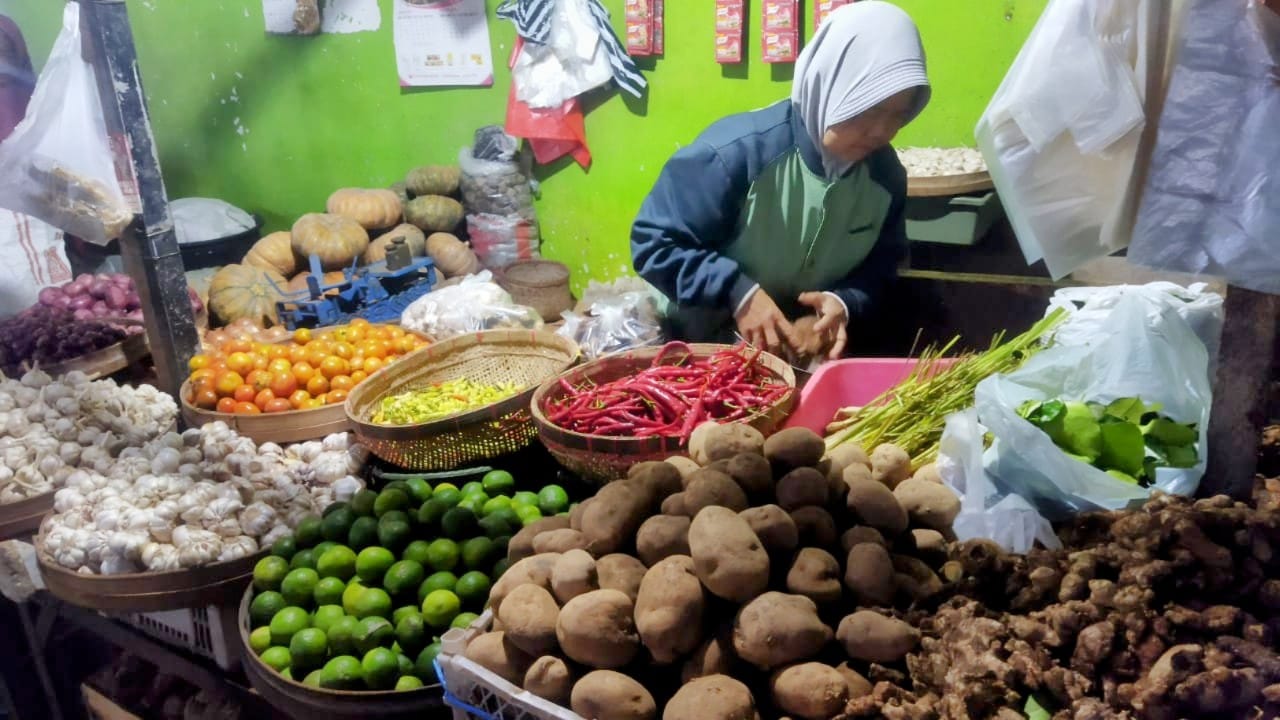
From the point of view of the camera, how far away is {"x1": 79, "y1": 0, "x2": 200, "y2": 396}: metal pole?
2939 millimetres

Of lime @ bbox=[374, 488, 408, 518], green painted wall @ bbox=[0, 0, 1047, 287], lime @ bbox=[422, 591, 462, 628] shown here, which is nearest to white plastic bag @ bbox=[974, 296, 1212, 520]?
lime @ bbox=[422, 591, 462, 628]

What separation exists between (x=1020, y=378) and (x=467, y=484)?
4.52 ft

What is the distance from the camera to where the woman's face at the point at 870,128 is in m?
2.51

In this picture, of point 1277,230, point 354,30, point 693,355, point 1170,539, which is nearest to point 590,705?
point 1170,539

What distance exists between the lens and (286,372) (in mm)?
3086

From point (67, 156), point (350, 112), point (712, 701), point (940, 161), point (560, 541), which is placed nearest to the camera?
point (712, 701)

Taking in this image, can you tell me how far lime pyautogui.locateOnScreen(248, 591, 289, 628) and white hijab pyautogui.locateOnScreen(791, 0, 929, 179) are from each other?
193cm

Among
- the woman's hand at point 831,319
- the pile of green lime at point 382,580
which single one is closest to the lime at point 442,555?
the pile of green lime at point 382,580

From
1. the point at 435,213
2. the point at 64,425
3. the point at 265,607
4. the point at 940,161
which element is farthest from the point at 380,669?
the point at 435,213

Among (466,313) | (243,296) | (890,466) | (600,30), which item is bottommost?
(243,296)

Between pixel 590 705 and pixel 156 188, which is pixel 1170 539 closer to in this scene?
pixel 590 705

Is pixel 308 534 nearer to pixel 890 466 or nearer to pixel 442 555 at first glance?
pixel 442 555

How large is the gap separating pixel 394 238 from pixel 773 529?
15.3ft

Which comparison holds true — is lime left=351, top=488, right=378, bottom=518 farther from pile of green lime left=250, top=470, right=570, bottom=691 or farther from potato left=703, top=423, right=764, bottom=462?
potato left=703, top=423, right=764, bottom=462
